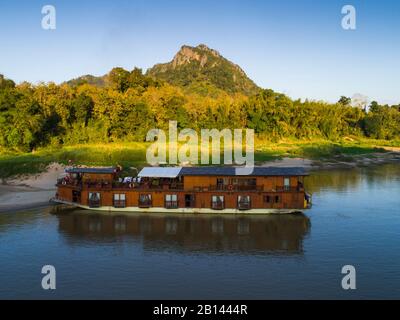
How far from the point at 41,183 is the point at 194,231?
33.8m

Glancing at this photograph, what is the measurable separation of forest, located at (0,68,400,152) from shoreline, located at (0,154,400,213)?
18.6 meters

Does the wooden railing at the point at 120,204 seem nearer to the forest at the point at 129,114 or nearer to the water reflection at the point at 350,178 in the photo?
the water reflection at the point at 350,178

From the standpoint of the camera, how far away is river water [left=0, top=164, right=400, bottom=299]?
3017cm

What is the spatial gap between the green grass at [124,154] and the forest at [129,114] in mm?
5168

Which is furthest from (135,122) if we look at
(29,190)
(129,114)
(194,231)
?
(194,231)

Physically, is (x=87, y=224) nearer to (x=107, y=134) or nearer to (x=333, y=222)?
(x=333, y=222)

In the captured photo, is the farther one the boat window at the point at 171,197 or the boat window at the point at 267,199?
the boat window at the point at 171,197

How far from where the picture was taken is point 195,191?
5053 centimetres

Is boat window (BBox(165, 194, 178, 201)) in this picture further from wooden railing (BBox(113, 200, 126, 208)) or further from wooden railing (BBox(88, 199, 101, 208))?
wooden railing (BBox(88, 199, 101, 208))

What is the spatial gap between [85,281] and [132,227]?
14.8 m

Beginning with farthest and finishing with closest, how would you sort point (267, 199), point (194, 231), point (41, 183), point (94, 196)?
point (41, 183)
point (94, 196)
point (267, 199)
point (194, 231)

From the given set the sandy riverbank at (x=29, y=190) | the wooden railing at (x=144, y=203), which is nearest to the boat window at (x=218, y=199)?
the wooden railing at (x=144, y=203)

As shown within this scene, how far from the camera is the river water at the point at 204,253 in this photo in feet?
99.0

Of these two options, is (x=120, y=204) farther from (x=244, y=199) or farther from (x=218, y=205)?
(x=244, y=199)
